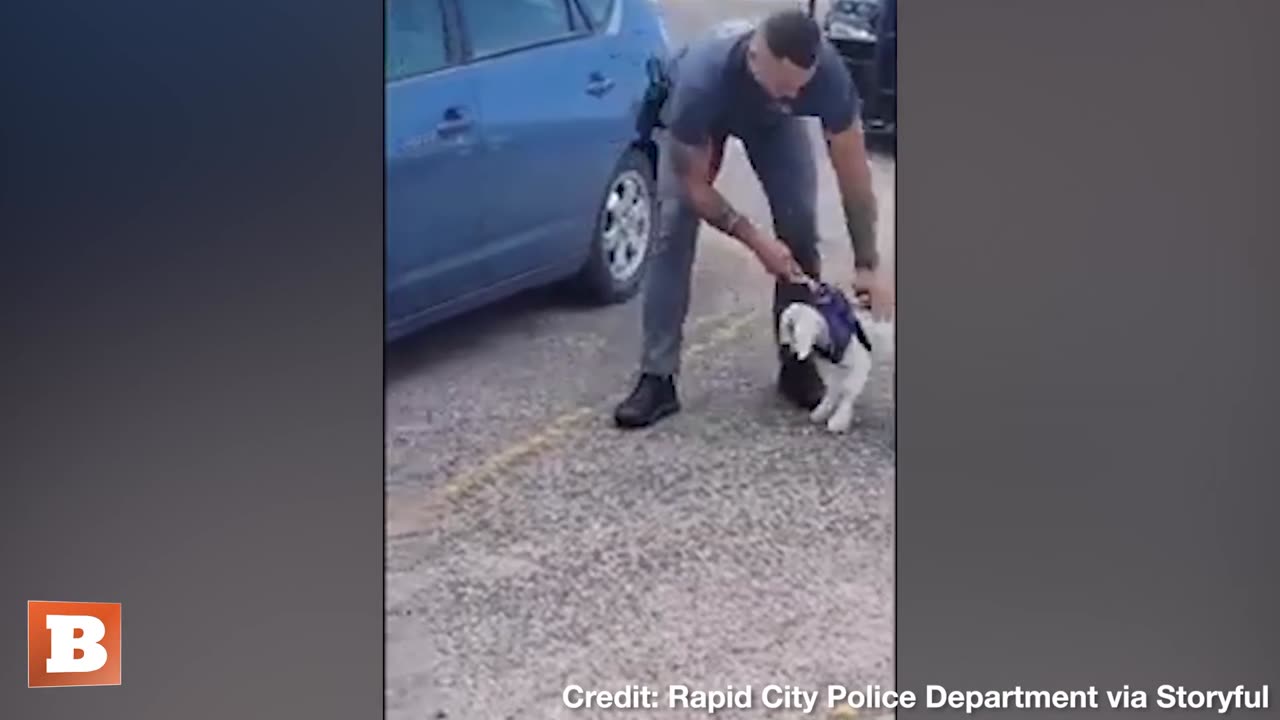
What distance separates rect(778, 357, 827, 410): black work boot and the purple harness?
4 centimetres

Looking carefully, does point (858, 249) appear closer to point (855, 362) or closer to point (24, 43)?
point (855, 362)


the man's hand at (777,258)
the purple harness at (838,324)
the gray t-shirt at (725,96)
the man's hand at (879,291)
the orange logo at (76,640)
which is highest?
the gray t-shirt at (725,96)

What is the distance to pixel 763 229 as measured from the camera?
2.62 meters

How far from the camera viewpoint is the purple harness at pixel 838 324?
2600 millimetres

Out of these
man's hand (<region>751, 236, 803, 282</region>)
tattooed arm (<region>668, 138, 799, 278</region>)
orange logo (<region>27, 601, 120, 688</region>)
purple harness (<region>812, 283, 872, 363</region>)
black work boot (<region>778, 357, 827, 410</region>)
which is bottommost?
orange logo (<region>27, 601, 120, 688</region>)

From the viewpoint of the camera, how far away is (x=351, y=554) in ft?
8.65

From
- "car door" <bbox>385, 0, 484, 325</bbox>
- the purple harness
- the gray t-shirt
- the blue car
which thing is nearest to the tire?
the blue car

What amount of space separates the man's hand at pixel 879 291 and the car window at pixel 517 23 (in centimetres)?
71

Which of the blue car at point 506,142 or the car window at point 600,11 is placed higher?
the car window at point 600,11

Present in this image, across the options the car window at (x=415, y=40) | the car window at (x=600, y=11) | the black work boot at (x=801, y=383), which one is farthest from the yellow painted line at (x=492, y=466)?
the car window at (x=415, y=40)

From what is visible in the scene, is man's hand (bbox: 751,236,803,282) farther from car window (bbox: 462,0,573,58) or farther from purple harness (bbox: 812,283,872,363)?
car window (bbox: 462,0,573,58)

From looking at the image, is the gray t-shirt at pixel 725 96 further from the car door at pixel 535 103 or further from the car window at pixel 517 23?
the car window at pixel 517 23

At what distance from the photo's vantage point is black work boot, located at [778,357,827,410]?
2617 mm
